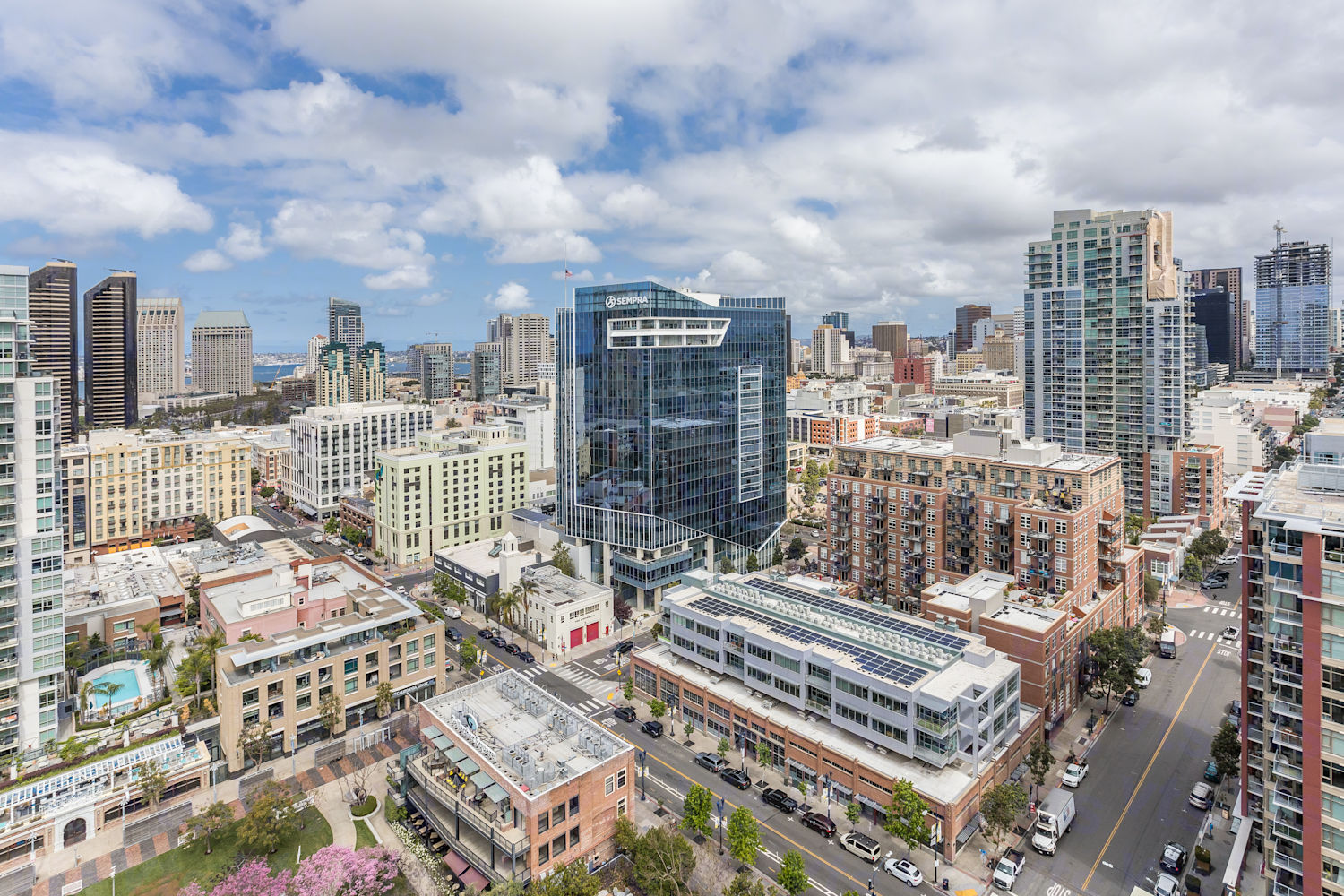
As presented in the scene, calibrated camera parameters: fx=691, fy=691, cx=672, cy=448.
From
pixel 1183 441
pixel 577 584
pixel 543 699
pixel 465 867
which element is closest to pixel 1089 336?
pixel 1183 441

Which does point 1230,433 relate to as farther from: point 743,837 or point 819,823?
point 743,837

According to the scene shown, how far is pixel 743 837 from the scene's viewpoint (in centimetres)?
4488

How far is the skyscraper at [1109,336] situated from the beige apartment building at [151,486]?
157 meters

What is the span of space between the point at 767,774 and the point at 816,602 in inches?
689

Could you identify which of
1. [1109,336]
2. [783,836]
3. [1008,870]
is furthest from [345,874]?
[1109,336]

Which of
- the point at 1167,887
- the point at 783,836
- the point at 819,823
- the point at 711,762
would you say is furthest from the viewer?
the point at 711,762

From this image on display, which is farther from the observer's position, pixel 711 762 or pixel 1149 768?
pixel 711 762

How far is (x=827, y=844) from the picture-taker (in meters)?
48.8

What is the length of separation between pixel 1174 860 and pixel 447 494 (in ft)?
346

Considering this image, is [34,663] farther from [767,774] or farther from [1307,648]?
[1307,648]

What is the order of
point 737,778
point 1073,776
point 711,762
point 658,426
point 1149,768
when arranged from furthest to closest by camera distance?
point 658,426 < point 711,762 < point 1149,768 < point 737,778 < point 1073,776

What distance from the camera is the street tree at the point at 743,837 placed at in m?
44.4

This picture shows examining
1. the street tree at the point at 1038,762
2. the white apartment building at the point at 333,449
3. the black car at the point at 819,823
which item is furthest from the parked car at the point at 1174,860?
the white apartment building at the point at 333,449

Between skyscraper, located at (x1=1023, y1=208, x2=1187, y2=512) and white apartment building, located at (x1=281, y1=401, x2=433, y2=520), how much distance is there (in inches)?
5453
